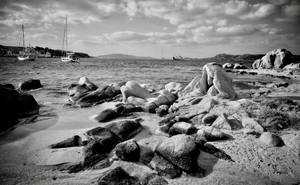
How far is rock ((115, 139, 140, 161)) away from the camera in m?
3.81

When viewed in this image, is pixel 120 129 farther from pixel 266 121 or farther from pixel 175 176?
pixel 266 121

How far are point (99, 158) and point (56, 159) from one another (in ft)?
3.66

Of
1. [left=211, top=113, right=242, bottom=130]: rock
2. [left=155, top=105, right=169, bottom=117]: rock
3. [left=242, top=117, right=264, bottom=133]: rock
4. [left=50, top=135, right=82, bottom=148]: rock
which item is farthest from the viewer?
[left=155, top=105, right=169, bottom=117]: rock

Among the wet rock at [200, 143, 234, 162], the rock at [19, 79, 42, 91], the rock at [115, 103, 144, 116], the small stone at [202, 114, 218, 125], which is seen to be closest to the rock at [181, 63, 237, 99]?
the small stone at [202, 114, 218, 125]

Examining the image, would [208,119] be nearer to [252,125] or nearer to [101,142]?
[252,125]

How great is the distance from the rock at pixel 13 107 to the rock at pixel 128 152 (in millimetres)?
4660

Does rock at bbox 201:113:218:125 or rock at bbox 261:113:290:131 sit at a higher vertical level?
rock at bbox 261:113:290:131

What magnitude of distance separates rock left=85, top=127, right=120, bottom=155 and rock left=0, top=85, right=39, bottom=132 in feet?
12.2

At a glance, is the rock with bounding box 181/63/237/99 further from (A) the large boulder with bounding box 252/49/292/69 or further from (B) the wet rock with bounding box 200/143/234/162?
(A) the large boulder with bounding box 252/49/292/69

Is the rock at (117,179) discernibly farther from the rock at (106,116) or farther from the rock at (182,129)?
the rock at (106,116)

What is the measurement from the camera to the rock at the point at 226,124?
515cm

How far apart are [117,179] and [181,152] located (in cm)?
142

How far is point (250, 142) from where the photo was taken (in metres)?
4.45

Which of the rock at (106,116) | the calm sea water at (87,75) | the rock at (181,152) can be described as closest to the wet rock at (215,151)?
the rock at (181,152)
